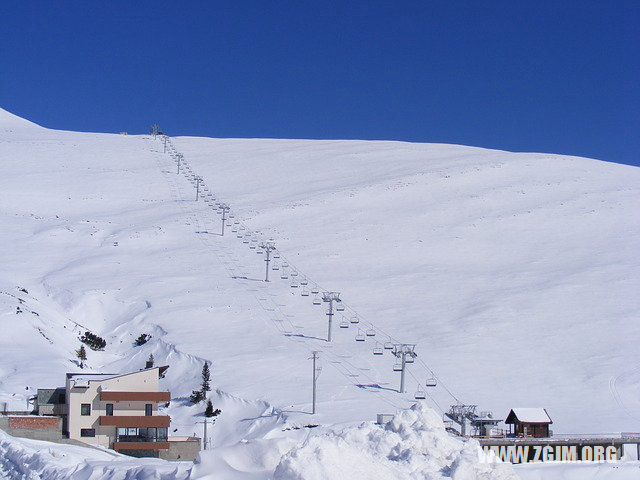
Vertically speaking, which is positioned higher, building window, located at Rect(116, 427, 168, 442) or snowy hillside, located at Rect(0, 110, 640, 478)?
snowy hillside, located at Rect(0, 110, 640, 478)

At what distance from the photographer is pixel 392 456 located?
10.1 m

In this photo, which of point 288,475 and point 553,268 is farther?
point 553,268

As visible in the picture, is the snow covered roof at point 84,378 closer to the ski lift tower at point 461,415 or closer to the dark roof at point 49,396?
the dark roof at point 49,396

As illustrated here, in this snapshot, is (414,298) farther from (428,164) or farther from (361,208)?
(428,164)

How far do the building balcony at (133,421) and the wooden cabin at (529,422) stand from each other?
11.5 m

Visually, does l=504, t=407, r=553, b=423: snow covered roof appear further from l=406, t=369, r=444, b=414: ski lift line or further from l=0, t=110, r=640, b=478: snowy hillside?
l=406, t=369, r=444, b=414: ski lift line

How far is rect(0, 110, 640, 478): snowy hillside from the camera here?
36656mm

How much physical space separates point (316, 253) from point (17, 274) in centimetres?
1878

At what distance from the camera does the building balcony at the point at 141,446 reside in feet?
94.7

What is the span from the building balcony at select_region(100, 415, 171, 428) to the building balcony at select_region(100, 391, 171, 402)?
623 millimetres

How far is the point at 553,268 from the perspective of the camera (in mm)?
54188

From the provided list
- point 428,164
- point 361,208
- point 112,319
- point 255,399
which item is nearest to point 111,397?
point 255,399

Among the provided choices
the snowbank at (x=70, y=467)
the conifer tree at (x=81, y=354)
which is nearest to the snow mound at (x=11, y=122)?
the conifer tree at (x=81, y=354)

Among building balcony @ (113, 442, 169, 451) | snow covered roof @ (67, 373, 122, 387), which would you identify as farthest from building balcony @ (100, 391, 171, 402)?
building balcony @ (113, 442, 169, 451)
